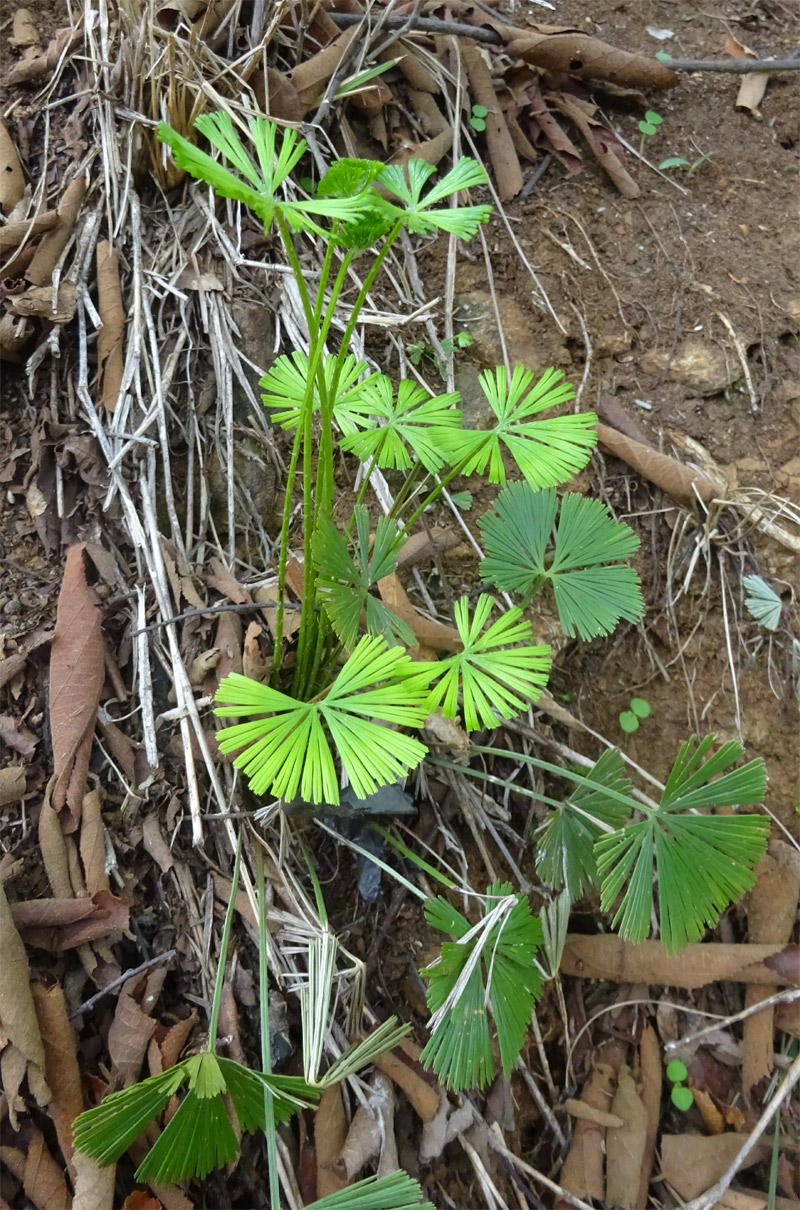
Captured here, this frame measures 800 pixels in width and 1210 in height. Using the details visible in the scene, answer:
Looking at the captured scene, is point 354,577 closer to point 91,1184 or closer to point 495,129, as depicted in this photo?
point 91,1184

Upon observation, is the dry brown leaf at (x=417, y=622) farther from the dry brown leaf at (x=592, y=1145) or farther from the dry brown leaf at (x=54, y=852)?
the dry brown leaf at (x=592, y=1145)

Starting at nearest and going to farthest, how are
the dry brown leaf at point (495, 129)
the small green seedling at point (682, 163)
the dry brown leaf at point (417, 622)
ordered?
the dry brown leaf at point (417, 622)
the dry brown leaf at point (495, 129)
the small green seedling at point (682, 163)

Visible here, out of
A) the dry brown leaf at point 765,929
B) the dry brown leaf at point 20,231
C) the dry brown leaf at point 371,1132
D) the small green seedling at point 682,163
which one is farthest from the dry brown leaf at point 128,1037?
the small green seedling at point 682,163

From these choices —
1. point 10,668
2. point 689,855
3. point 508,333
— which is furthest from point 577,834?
point 508,333

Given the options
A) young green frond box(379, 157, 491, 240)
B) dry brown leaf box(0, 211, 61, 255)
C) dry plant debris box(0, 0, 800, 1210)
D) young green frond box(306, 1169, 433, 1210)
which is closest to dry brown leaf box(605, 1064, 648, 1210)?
dry plant debris box(0, 0, 800, 1210)

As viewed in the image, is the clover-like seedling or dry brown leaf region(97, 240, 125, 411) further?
the clover-like seedling

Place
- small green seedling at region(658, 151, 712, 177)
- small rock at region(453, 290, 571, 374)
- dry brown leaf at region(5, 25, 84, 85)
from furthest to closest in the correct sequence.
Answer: small green seedling at region(658, 151, 712, 177), small rock at region(453, 290, 571, 374), dry brown leaf at region(5, 25, 84, 85)

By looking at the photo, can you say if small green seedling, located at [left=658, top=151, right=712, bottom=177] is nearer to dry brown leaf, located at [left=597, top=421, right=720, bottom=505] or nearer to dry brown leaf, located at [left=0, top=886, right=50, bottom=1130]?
dry brown leaf, located at [left=597, top=421, right=720, bottom=505]
